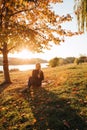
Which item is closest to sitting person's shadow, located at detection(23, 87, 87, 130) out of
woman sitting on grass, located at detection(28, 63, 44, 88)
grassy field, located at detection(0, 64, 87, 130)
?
grassy field, located at detection(0, 64, 87, 130)

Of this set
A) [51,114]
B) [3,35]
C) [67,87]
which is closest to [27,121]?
[51,114]

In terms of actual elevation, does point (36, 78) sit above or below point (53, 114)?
above

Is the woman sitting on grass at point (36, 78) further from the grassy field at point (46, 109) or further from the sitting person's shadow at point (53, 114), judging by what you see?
the sitting person's shadow at point (53, 114)

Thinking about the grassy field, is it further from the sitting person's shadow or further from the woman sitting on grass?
the woman sitting on grass

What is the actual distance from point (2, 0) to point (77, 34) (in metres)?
5.64

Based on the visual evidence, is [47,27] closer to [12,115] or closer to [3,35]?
[3,35]

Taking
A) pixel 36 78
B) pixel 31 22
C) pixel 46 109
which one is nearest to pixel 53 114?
pixel 46 109

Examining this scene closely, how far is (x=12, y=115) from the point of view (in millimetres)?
9062

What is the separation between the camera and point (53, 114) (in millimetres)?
8461

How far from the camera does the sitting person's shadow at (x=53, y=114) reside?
24.8ft

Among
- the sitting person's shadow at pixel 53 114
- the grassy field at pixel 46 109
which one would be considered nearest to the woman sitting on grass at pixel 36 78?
the grassy field at pixel 46 109

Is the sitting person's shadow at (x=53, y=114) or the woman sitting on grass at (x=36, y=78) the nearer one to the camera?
the sitting person's shadow at (x=53, y=114)

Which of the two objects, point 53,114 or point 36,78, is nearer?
point 53,114

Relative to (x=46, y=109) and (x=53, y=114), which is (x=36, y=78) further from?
(x=53, y=114)
